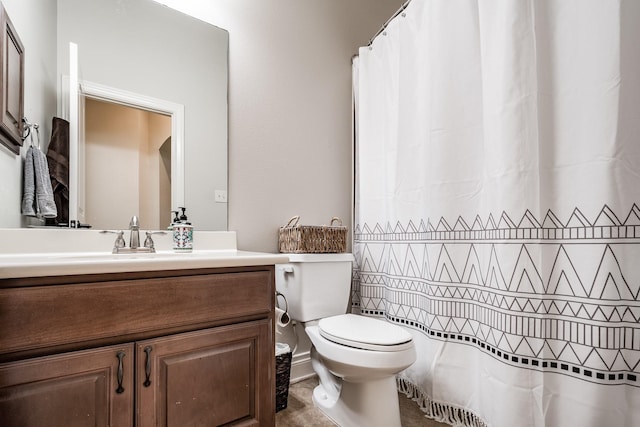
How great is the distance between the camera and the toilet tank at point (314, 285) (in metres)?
1.59

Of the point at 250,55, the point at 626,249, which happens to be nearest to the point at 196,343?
the point at 626,249

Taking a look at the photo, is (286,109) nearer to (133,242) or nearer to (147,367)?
(133,242)

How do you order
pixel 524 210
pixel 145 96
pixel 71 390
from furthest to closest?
pixel 145 96 → pixel 524 210 → pixel 71 390

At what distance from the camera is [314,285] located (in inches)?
63.7

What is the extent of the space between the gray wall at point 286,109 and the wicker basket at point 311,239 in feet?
0.36

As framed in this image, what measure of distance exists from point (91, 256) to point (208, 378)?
624 mm

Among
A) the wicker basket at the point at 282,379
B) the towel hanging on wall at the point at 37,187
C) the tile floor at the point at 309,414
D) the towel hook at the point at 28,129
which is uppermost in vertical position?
the towel hook at the point at 28,129

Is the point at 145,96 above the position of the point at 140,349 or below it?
above

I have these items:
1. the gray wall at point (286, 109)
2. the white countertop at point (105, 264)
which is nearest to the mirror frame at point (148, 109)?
the gray wall at point (286, 109)

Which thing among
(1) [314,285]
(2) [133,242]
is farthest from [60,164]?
(1) [314,285]

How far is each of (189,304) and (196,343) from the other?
0.41 feet

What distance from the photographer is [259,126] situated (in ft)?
5.80

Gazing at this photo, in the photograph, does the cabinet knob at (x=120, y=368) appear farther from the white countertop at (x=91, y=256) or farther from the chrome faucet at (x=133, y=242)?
the chrome faucet at (x=133, y=242)

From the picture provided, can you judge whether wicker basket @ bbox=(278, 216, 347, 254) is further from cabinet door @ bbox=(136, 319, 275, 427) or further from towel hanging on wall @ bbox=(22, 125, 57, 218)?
towel hanging on wall @ bbox=(22, 125, 57, 218)
